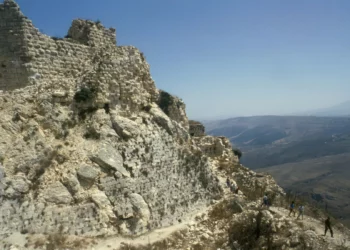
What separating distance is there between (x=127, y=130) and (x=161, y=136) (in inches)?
102

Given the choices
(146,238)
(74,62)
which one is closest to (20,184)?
(146,238)

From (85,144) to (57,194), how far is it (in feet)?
10.4

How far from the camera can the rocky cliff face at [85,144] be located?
13.4m

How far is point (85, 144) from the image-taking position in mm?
15969

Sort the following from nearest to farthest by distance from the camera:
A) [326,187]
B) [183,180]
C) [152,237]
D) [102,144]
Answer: [152,237], [102,144], [183,180], [326,187]

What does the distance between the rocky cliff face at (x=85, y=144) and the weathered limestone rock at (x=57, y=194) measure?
4cm

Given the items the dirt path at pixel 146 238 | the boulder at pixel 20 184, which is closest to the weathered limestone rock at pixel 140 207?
the dirt path at pixel 146 238

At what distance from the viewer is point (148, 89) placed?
22500 millimetres

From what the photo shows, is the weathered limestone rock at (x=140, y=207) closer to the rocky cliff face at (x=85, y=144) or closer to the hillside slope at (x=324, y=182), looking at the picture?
the rocky cliff face at (x=85, y=144)

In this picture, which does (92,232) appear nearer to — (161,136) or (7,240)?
(7,240)

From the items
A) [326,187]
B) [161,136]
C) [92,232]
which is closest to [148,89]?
[161,136]

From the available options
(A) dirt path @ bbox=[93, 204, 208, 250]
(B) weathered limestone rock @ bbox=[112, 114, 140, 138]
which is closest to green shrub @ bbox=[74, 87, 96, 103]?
(B) weathered limestone rock @ bbox=[112, 114, 140, 138]

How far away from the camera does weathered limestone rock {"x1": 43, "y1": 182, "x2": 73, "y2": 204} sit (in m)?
13.4

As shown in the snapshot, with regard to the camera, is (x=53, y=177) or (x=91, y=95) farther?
(x=91, y=95)
